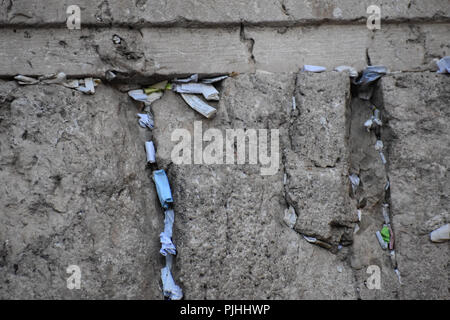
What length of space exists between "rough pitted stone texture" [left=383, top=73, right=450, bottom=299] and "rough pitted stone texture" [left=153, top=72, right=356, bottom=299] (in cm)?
32

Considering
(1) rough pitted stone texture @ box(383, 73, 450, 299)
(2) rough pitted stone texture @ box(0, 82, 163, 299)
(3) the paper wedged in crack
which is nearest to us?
(2) rough pitted stone texture @ box(0, 82, 163, 299)

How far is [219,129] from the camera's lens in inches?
95.1

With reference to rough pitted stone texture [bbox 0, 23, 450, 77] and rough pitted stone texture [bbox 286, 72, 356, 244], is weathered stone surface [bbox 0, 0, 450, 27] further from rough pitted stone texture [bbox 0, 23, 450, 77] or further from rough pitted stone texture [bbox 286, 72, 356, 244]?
rough pitted stone texture [bbox 286, 72, 356, 244]

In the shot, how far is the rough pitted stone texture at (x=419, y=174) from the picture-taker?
231 centimetres

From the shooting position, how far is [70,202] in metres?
2.25

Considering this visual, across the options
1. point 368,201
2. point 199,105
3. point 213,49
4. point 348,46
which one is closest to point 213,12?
point 213,49

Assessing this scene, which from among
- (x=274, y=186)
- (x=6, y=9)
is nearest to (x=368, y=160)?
(x=274, y=186)

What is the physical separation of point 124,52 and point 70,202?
80cm

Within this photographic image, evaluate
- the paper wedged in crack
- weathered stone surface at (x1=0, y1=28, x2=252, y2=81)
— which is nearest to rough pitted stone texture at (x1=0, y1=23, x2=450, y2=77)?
weathered stone surface at (x1=0, y1=28, x2=252, y2=81)

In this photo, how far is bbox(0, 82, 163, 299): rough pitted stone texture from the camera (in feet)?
7.14

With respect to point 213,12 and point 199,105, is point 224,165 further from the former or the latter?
point 213,12

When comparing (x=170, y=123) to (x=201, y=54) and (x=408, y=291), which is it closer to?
(x=201, y=54)

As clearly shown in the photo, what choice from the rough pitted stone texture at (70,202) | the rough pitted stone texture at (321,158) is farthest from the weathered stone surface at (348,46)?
the rough pitted stone texture at (70,202)

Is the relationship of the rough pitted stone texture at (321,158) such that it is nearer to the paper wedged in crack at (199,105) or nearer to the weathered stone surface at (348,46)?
the weathered stone surface at (348,46)
